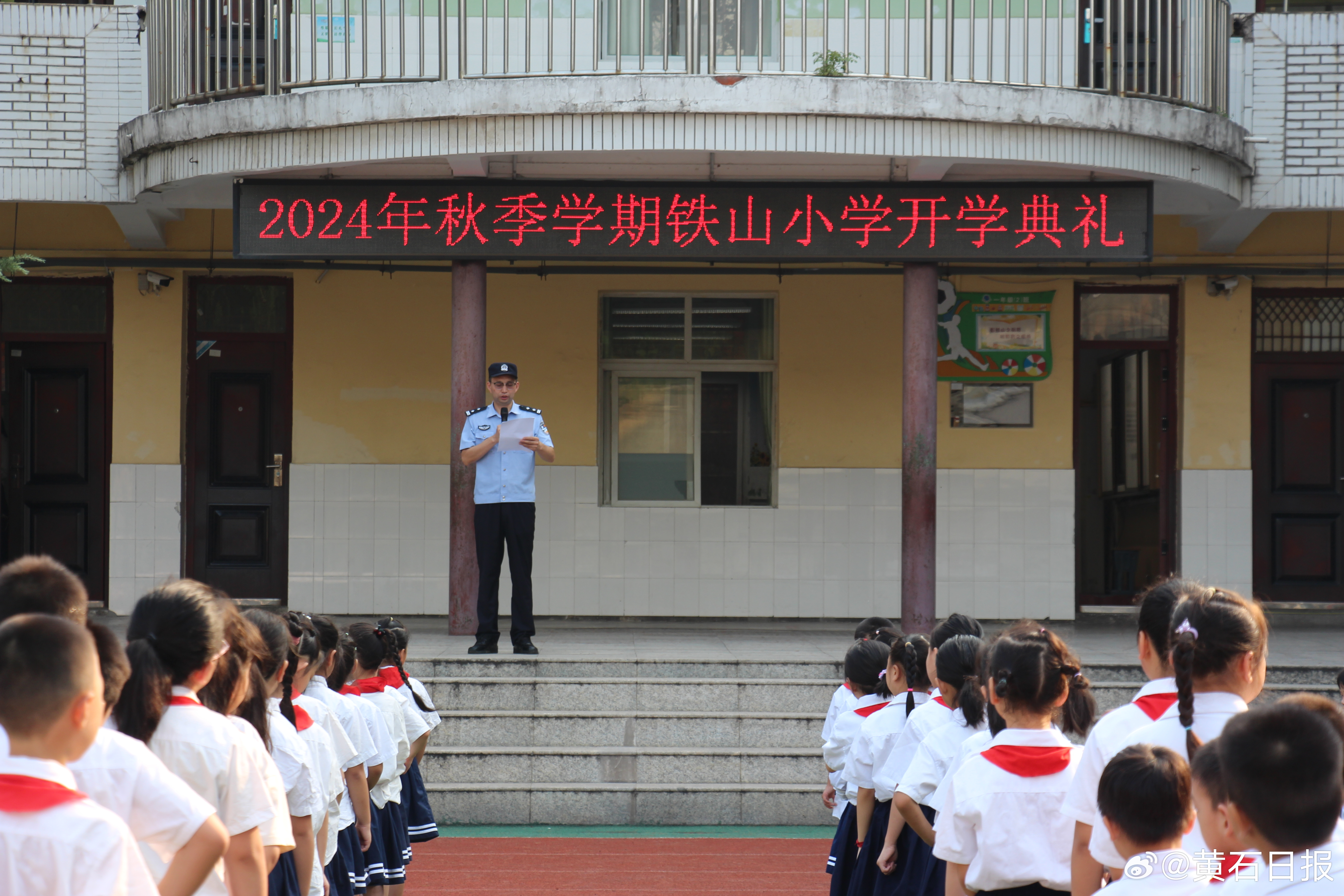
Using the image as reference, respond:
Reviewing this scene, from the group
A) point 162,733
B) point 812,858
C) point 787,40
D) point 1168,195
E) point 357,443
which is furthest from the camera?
point 357,443

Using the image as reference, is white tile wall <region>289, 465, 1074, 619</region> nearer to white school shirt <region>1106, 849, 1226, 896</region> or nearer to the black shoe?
the black shoe

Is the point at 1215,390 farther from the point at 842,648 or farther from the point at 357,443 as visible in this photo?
the point at 357,443

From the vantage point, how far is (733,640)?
9000 mm

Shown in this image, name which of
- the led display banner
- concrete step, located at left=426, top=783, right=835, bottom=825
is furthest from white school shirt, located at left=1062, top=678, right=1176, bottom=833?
the led display banner

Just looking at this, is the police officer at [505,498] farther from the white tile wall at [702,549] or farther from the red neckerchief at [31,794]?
the red neckerchief at [31,794]

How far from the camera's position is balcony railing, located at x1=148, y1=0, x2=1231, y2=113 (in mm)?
7938

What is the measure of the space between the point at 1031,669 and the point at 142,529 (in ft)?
27.5

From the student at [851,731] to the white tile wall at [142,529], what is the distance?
6524 millimetres

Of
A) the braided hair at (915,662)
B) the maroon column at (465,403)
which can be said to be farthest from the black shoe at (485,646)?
the braided hair at (915,662)

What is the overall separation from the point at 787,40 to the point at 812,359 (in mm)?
2776

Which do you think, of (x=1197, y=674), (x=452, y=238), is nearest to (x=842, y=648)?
(x=452, y=238)

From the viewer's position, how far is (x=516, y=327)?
33.4 ft

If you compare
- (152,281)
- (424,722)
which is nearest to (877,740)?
(424,722)

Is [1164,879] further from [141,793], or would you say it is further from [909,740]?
[909,740]
